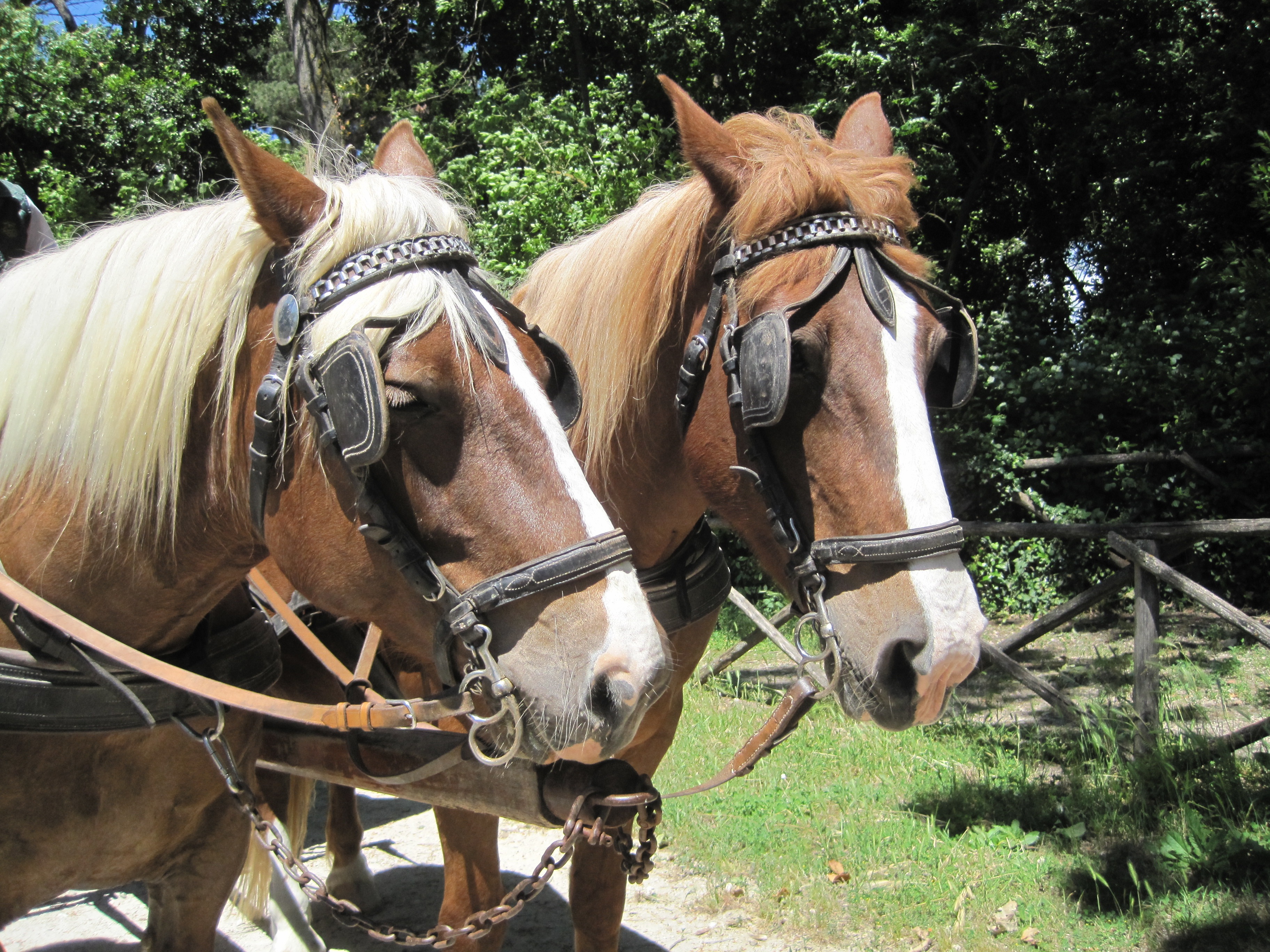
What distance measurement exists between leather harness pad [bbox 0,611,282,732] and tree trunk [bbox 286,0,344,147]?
7683 millimetres

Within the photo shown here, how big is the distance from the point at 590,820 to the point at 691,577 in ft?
2.97

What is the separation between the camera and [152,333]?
1458 mm

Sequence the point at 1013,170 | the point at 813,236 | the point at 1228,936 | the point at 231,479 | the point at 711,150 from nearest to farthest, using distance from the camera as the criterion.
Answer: the point at 231,479 < the point at 813,236 < the point at 711,150 < the point at 1228,936 < the point at 1013,170

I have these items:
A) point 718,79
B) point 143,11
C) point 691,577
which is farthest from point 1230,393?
point 143,11

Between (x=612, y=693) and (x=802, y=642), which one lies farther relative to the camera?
(x=802, y=642)

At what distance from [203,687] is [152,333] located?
587 millimetres

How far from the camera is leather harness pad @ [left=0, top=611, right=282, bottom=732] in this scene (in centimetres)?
150

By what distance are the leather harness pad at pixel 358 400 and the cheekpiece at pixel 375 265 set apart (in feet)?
0.40

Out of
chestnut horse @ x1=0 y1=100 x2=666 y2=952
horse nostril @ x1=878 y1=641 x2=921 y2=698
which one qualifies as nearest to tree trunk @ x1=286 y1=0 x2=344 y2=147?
chestnut horse @ x1=0 y1=100 x2=666 y2=952


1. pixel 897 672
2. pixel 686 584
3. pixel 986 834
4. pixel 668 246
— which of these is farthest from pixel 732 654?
pixel 897 672

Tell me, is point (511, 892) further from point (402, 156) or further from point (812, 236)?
point (402, 156)

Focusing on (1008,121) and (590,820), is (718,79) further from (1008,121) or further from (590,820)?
(590,820)

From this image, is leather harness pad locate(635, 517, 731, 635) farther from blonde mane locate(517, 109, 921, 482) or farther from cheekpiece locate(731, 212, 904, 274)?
cheekpiece locate(731, 212, 904, 274)

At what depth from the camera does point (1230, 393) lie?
289 inches
